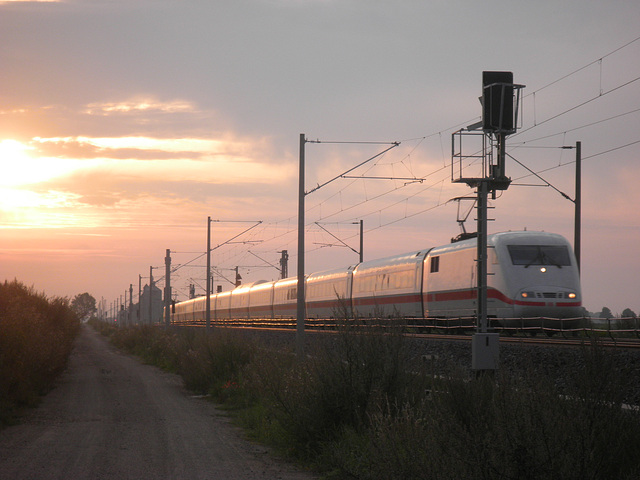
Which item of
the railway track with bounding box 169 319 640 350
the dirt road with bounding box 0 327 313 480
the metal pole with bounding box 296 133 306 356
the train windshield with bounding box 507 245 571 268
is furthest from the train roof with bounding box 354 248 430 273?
the dirt road with bounding box 0 327 313 480

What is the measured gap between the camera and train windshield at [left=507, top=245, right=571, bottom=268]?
26016 mm

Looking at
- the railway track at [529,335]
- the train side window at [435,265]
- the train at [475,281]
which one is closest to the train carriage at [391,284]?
the train at [475,281]

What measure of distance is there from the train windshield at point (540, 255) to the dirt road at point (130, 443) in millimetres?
11764

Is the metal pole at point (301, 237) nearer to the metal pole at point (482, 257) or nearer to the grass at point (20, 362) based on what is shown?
the grass at point (20, 362)

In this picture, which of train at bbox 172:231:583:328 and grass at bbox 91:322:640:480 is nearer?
grass at bbox 91:322:640:480

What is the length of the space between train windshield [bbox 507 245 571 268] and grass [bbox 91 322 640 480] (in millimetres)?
11412

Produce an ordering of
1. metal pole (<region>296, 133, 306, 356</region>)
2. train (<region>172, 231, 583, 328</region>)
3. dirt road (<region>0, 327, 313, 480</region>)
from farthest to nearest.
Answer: train (<region>172, 231, 583, 328</region>), metal pole (<region>296, 133, 306, 356</region>), dirt road (<region>0, 327, 313, 480</region>)

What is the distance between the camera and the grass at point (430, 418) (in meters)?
6.16

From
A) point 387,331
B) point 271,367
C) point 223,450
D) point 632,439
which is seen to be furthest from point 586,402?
point 271,367

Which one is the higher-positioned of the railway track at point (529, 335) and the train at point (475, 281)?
the train at point (475, 281)

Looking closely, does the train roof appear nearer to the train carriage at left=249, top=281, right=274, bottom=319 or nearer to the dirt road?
the dirt road

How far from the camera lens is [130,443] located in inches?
531

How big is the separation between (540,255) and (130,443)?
17.1 m

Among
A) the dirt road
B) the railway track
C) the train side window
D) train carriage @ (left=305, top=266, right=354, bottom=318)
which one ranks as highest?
the train side window
